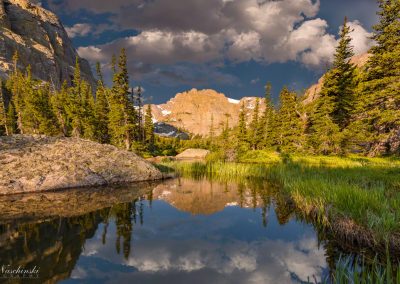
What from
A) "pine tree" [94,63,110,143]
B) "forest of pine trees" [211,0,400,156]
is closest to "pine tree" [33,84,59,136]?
"pine tree" [94,63,110,143]

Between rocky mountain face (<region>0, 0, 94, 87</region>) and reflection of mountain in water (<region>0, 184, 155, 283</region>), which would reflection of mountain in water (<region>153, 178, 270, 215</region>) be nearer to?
reflection of mountain in water (<region>0, 184, 155, 283</region>)

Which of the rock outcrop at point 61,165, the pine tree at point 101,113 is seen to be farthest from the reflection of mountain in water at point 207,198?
the pine tree at point 101,113

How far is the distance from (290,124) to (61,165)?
3705 centimetres

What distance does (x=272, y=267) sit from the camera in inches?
194

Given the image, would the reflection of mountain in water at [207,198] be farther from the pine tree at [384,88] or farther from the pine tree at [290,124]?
the pine tree at [290,124]

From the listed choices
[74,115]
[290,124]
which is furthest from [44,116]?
[290,124]

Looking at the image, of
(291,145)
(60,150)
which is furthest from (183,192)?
(291,145)

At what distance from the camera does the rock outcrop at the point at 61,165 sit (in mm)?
11383

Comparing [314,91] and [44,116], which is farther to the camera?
[314,91]

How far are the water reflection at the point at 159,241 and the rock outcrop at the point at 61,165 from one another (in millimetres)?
1548

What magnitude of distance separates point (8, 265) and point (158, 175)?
12904 mm

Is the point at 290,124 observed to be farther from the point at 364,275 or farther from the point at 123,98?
the point at 364,275

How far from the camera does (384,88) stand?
26.0 meters

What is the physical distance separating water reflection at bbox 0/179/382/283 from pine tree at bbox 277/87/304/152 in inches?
1214
